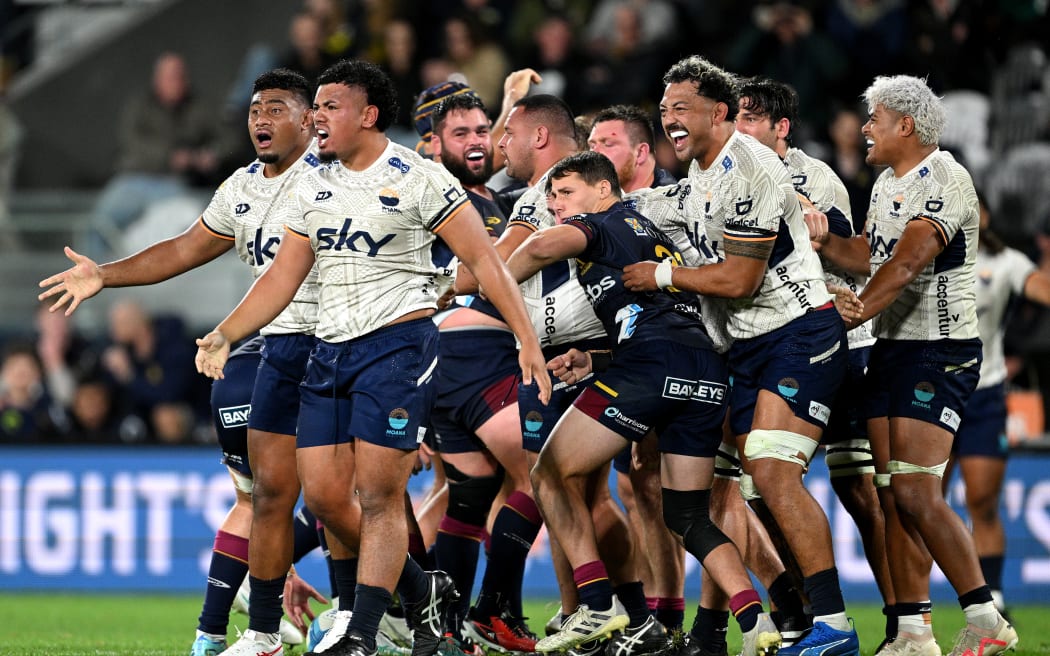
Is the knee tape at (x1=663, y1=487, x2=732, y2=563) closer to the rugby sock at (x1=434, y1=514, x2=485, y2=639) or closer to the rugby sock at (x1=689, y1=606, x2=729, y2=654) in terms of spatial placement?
the rugby sock at (x1=689, y1=606, x2=729, y2=654)

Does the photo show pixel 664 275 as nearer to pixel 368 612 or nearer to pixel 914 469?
pixel 914 469

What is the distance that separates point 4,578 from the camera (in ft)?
40.5

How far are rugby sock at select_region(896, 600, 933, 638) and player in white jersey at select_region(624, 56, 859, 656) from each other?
0.72m

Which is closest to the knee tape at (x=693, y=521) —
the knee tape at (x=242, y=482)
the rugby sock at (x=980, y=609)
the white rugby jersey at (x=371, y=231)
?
the rugby sock at (x=980, y=609)

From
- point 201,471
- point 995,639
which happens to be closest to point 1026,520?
point 995,639

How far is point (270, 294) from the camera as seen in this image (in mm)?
6645

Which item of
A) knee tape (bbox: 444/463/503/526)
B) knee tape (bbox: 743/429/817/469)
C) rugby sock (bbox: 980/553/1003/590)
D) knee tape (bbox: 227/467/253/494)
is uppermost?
knee tape (bbox: 743/429/817/469)

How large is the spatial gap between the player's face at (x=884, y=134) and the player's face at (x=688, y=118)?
1028 mm

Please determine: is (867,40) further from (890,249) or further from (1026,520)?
(890,249)

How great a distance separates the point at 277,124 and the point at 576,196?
1597 mm

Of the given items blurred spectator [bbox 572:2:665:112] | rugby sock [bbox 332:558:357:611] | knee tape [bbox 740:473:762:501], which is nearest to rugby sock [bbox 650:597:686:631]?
knee tape [bbox 740:473:762:501]

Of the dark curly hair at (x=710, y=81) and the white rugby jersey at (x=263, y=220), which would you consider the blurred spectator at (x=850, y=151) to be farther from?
the white rugby jersey at (x=263, y=220)

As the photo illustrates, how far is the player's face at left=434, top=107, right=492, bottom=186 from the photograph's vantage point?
8.46m

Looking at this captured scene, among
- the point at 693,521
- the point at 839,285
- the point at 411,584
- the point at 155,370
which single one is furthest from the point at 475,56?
the point at 411,584
